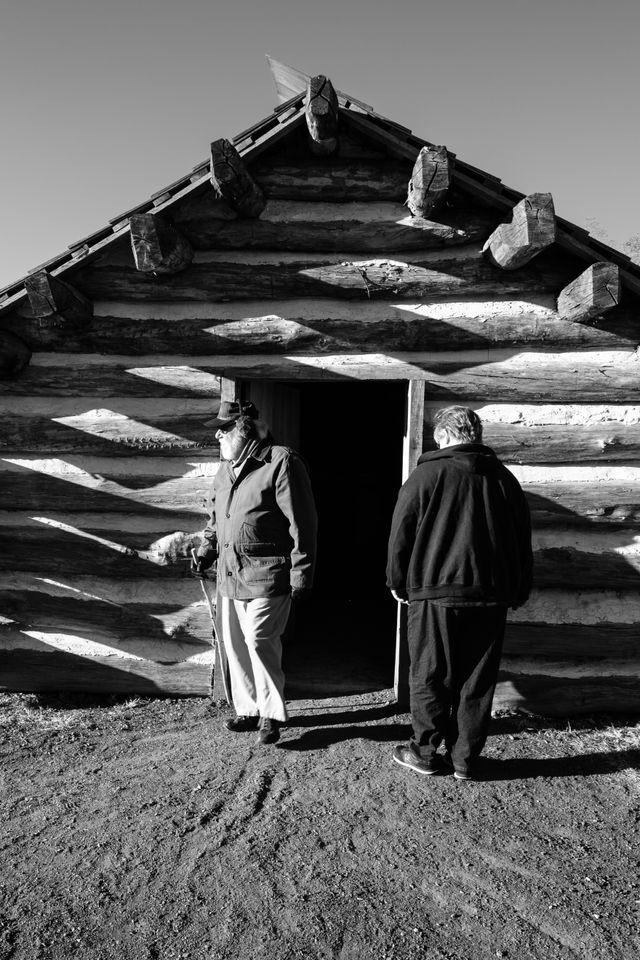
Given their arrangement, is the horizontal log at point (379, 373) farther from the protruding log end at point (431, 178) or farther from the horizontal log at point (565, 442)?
the protruding log end at point (431, 178)

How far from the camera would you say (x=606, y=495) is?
15.3 ft

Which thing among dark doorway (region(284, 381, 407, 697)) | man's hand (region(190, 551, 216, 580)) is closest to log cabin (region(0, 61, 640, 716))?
man's hand (region(190, 551, 216, 580))

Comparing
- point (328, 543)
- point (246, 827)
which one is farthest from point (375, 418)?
point (246, 827)

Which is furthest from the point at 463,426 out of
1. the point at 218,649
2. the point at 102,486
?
the point at 102,486

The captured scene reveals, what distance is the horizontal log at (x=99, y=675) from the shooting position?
4.98 m

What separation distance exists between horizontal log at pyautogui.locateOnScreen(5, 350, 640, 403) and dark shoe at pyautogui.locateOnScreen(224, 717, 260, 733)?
2.24 metres

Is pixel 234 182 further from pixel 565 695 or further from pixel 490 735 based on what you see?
pixel 565 695

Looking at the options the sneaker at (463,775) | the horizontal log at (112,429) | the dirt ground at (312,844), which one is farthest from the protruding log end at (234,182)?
the sneaker at (463,775)

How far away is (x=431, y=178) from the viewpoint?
4.17 meters

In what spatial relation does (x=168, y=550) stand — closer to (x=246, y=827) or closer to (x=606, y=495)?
(x=246, y=827)

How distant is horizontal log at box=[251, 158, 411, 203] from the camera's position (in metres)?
4.71

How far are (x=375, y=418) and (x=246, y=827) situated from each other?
6856 millimetres

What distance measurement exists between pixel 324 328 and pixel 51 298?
1.81m

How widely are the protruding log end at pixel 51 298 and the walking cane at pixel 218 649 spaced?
5.98ft
